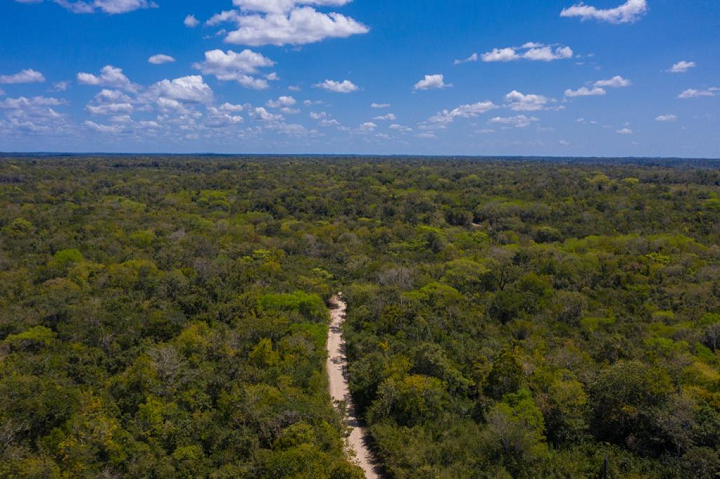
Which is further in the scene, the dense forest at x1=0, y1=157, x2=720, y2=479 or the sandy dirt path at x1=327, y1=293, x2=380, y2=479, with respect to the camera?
the sandy dirt path at x1=327, y1=293, x2=380, y2=479

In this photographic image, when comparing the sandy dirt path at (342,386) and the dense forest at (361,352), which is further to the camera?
the sandy dirt path at (342,386)

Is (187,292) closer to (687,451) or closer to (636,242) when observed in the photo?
(687,451)

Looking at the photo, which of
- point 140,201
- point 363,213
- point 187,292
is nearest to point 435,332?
point 187,292

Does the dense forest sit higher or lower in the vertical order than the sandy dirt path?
higher

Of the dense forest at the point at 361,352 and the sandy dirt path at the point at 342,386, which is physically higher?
the dense forest at the point at 361,352
